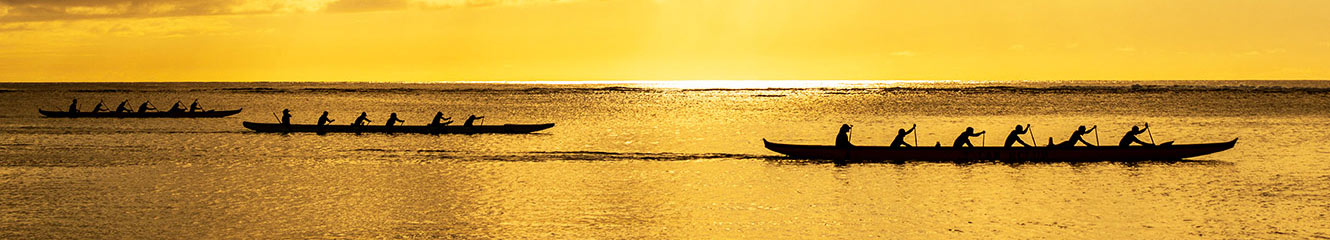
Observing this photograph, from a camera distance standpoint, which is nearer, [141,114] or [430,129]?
[430,129]

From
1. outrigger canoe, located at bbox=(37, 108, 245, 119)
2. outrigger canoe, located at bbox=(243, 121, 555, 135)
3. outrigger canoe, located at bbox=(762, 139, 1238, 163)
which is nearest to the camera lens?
outrigger canoe, located at bbox=(762, 139, 1238, 163)

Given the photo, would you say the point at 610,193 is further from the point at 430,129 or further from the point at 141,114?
the point at 141,114

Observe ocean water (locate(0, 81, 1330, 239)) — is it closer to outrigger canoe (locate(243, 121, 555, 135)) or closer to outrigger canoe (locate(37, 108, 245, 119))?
outrigger canoe (locate(243, 121, 555, 135))

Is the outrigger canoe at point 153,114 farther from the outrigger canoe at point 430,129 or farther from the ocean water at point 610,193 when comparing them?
the ocean water at point 610,193

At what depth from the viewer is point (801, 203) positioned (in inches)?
893

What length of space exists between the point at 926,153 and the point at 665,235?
14.1 m

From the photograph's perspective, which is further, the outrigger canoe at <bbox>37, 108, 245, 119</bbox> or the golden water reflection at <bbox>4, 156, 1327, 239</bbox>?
the outrigger canoe at <bbox>37, 108, 245, 119</bbox>

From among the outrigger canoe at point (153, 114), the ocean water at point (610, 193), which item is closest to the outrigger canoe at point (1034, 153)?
the ocean water at point (610, 193)

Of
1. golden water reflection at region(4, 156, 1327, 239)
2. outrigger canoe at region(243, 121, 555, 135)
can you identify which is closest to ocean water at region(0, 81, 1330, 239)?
golden water reflection at region(4, 156, 1327, 239)

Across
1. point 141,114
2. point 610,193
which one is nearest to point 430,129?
point 610,193

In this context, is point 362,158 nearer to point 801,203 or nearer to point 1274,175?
point 801,203

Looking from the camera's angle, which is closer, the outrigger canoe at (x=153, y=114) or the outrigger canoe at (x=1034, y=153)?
the outrigger canoe at (x=1034, y=153)

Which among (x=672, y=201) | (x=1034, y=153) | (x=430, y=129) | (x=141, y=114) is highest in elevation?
(x=141, y=114)

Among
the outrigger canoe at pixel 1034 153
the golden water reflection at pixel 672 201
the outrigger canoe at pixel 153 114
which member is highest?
the outrigger canoe at pixel 153 114
